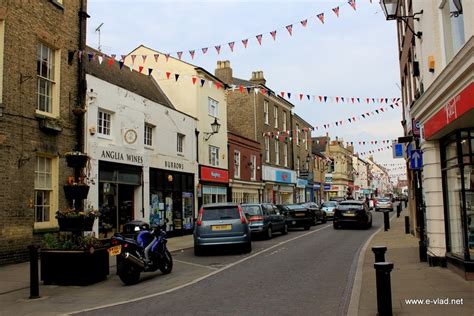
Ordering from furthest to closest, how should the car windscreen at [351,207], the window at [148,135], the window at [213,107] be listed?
the window at [213,107] < the car windscreen at [351,207] < the window at [148,135]

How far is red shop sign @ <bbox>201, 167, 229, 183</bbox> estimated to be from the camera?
26266 mm

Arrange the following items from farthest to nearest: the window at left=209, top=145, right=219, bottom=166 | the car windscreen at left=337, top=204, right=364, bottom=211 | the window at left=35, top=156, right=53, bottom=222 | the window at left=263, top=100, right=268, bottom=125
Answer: the window at left=263, top=100, right=268, bottom=125
the window at left=209, top=145, right=219, bottom=166
the car windscreen at left=337, top=204, right=364, bottom=211
the window at left=35, top=156, right=53, bottom=222

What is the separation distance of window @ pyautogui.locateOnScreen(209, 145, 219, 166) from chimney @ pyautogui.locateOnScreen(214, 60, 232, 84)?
993 centimetres

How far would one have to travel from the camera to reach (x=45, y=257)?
10.5 metres

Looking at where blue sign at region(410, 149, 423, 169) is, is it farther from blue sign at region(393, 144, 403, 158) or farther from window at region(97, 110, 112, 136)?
window at region(97, 110, 112, 136)

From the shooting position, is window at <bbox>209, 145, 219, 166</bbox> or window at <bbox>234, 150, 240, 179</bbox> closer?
window at <bbox>209, 145, 219, 166</bbox>

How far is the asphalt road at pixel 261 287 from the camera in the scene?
7.45m

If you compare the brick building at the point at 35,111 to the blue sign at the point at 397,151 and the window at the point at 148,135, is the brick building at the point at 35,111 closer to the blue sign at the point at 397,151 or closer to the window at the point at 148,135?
the window at the point at 148,135

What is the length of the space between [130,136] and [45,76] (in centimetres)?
494

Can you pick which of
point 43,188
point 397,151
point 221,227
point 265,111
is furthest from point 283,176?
point 43,188

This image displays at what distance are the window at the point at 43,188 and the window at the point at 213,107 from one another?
14.3 m

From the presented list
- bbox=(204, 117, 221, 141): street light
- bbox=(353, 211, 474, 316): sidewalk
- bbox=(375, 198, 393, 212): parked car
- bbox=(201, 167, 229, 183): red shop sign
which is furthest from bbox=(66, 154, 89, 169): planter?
bbox=(375, 198, 393, 212): parked car

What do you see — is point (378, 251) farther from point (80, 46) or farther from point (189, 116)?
point (189, 116)

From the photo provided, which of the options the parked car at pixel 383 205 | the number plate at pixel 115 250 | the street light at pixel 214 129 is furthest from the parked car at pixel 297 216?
the parked car at pixel 383 205
